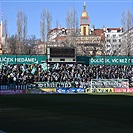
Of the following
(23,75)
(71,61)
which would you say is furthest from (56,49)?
(23,75)

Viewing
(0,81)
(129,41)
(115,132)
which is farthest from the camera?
(129,41)

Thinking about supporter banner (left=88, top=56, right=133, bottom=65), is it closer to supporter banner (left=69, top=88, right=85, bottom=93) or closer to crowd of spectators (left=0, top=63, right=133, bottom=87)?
crowd of spectators (left=0, top=63, right=133, bottom=87)

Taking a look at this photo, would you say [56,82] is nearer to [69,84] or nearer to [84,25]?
[69,84]

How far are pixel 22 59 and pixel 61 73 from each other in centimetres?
733

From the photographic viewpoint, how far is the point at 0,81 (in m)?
55.7

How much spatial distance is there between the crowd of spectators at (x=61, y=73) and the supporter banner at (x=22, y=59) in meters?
0.65

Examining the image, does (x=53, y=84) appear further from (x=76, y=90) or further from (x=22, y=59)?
(x=22, y=59)

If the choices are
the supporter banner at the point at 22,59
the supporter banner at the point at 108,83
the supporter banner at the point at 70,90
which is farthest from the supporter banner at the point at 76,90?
the supporter banner at the point at 22,59

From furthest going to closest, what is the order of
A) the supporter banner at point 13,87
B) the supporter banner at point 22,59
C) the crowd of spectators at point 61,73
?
the supporter banner at point 22,59 → the crowd of spectators at point 61,73 → the supporter banner at point 13,87

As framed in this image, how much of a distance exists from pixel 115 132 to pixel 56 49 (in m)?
46.3

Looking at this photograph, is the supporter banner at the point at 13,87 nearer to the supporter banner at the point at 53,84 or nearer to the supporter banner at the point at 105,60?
the supporter banner at the point at 53,84

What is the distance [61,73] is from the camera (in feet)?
201

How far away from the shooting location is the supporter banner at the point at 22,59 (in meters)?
59.1

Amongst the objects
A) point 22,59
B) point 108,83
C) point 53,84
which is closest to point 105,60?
point 108,83
